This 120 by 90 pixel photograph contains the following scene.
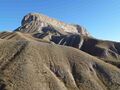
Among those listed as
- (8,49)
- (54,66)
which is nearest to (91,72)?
(54,66)

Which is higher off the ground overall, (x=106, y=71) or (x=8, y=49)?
(x=8, y=49)

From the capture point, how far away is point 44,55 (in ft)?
316

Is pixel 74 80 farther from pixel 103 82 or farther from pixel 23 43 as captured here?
pixel 23 43

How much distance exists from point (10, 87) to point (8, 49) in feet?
79.1

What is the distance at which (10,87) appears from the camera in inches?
2948

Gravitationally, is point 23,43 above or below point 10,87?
above

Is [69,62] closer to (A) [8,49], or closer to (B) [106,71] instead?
(B) [106,71]

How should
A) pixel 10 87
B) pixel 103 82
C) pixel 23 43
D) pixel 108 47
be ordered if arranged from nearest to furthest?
pixel 10 87 → pixel 103 82 → pixel 23 43 → pixel 108 47

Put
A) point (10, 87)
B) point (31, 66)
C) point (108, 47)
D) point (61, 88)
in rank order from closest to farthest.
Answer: point (10, 87) → point (61, 88) → point (31, 66) → point (108, 47)

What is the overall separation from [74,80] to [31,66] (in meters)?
14.4

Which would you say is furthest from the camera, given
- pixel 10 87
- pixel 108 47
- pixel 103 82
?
pixel 108 47

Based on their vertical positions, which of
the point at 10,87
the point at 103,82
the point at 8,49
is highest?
the point at 8,49

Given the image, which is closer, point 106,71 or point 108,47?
point 106,71

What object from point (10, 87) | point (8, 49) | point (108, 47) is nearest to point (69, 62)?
point (8, 49)
